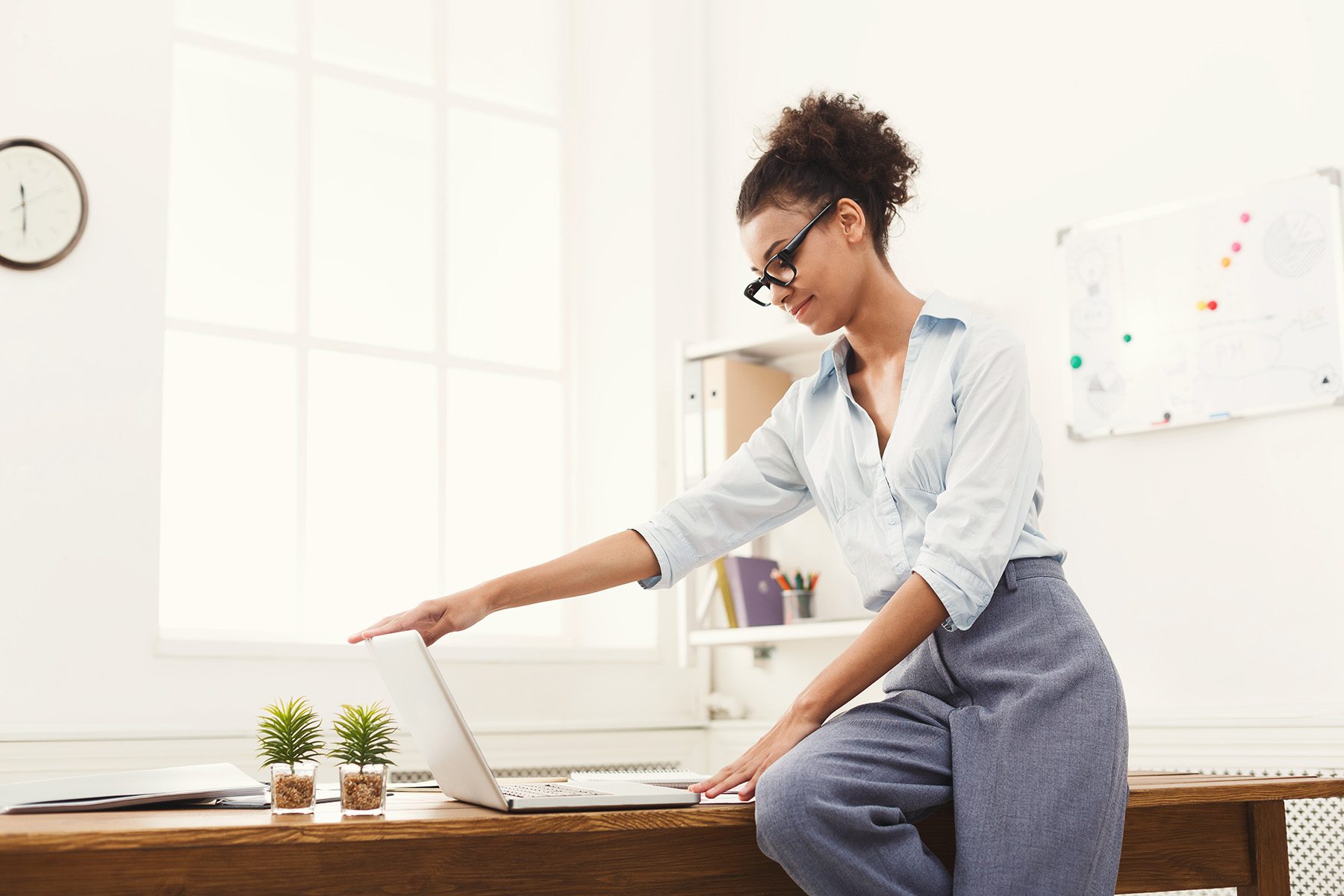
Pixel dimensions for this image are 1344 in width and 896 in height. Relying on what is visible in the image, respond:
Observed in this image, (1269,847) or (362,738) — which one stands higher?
(362,738)

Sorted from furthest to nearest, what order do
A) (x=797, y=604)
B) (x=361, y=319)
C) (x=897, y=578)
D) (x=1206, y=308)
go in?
(x=361, y=319) < (x=797, y=604) < (x=1206, y=308) < (x=897, y=578)

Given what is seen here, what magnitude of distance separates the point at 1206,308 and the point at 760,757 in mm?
1400

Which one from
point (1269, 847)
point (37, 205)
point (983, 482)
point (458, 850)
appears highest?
point (37, 205)

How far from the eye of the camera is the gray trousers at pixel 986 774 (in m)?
1.30

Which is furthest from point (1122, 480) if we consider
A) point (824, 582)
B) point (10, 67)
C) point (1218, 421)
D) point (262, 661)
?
point (10, 67)

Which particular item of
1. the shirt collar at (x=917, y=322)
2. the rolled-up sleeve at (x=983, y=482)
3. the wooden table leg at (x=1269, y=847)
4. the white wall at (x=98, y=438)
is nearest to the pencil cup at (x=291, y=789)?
the rolled-up sleeve at (x=983, y=482)

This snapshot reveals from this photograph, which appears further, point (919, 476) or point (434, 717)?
point (919, 476)

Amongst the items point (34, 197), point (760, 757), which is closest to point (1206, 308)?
point (760, 757)

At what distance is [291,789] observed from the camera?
50.6 inches

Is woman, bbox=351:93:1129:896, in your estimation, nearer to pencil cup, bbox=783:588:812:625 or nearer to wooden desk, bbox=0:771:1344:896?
wooden desk, bbox=0:771:1344:896

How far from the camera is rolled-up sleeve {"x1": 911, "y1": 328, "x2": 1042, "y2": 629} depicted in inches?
55.2

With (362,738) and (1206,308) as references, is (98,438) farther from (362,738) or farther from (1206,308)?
(1206,308)

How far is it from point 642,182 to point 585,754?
1.46 meters

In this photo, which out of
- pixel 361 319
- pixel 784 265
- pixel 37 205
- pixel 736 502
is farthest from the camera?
pixel 361 319
